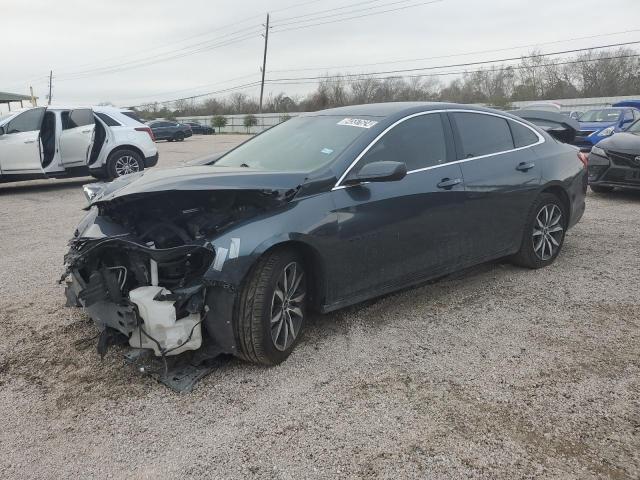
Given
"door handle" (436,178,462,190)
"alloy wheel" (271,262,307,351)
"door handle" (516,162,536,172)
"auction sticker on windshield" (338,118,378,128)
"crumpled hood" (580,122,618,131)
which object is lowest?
"alloy wheel" (271,262,307,351)

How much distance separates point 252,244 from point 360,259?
863 mm

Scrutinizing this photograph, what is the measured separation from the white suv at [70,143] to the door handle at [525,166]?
9.08 metres

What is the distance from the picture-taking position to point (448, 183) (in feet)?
13.6

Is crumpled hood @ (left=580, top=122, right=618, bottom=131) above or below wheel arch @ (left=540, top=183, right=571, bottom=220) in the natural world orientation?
above

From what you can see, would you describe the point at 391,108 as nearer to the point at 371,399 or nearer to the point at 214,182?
the point at 214,182

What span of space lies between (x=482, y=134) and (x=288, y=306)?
97.2 inches

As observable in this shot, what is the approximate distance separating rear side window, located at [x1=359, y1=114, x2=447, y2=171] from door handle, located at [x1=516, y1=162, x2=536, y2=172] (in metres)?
0.95

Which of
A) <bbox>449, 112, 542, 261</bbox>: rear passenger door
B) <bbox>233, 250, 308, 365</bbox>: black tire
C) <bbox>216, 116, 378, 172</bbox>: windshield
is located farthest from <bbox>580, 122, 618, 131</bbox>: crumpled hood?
<bbox>233, 250, 308, 365</bbox>: black tire

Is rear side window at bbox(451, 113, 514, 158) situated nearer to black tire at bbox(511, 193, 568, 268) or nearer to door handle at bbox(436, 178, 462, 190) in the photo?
door handle at bbox(436, 178, 462, 190)

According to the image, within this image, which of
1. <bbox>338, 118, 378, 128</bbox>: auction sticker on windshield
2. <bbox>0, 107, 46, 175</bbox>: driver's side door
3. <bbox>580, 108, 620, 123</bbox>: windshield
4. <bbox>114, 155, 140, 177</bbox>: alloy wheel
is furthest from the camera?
<bbox>580, 108, 620, 123</bbox>: windshield

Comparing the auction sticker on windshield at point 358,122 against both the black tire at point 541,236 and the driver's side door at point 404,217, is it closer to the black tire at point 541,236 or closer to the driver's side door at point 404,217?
the driver's side door at point 404,217

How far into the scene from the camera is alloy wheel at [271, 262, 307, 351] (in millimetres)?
3260

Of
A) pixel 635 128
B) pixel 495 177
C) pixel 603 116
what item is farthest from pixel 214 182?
pixel 603 116

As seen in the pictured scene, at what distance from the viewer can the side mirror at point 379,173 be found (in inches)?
135
